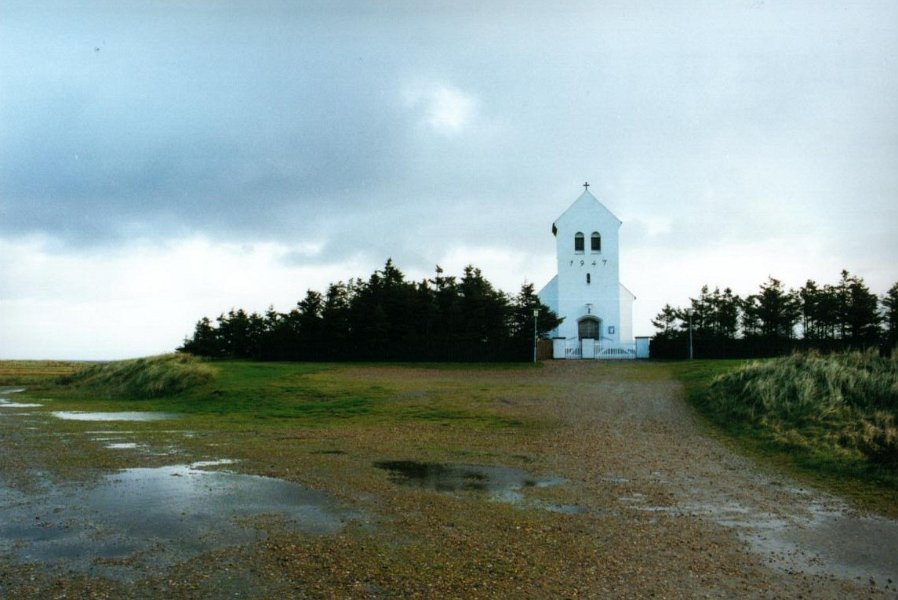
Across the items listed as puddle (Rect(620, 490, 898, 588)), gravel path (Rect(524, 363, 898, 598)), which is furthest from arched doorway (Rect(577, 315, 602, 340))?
puddle (Rect(620, 490, 898, 588))

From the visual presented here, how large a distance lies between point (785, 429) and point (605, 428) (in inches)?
160

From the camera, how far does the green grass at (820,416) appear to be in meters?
11.2

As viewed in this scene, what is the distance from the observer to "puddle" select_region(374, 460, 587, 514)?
9241mm

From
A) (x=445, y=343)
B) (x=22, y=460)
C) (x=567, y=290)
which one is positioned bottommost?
(x=22, y=460)

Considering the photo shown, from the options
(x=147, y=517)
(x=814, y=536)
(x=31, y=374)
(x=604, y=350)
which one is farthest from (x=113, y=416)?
(x=31, y=374)

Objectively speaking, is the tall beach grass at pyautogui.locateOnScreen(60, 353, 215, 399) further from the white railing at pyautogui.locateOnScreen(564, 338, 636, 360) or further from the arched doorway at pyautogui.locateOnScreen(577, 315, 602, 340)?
the arched doorway at pyautogui.locateOnScreen(577, 315, 602, 340)

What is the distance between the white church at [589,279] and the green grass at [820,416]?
28.1m

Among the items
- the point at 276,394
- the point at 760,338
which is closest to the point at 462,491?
the point at 276,394

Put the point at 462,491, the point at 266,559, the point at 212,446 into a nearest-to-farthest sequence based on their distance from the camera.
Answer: the point at 266,559 → the point at 462,491 → the point at 212,446

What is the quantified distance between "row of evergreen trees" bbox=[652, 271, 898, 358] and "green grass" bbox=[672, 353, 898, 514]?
20.8 meters

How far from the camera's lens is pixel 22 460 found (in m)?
12.2

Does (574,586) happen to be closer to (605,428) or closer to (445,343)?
(605,428)

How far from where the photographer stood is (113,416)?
821 inches

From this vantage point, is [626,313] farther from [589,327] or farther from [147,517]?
[147,517]
